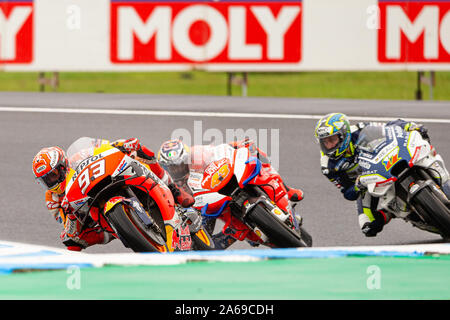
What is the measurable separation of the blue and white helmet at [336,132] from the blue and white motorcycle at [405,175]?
227 mm

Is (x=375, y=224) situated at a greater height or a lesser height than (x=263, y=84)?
lesser

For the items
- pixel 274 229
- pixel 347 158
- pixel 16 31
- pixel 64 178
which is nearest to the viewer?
pixel 274 229

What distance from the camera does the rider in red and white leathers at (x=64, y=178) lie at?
7.09 metres

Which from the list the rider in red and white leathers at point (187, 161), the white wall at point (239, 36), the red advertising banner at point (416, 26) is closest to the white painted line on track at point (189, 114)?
the white wall at point (239, 36)

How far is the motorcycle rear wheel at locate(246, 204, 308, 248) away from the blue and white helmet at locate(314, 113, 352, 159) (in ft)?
4.26

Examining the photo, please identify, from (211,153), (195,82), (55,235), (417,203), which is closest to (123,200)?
(211,153)

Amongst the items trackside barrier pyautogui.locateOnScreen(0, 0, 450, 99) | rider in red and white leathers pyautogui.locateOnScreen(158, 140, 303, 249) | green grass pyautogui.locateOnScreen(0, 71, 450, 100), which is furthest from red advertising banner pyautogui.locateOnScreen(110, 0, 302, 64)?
rider in red and white leathers pyautogui.locateOnScreen(158, 140, 303, 249)

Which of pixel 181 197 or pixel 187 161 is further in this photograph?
pixel 187 161

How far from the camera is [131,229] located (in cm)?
607

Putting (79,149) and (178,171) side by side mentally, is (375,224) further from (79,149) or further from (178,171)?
(79,149)

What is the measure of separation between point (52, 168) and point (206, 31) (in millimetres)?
7609

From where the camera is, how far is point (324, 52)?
14.3 m

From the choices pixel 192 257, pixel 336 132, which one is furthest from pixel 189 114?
pixel 192 257

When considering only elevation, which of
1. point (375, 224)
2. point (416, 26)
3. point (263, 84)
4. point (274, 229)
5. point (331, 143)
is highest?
point (416, 26)
